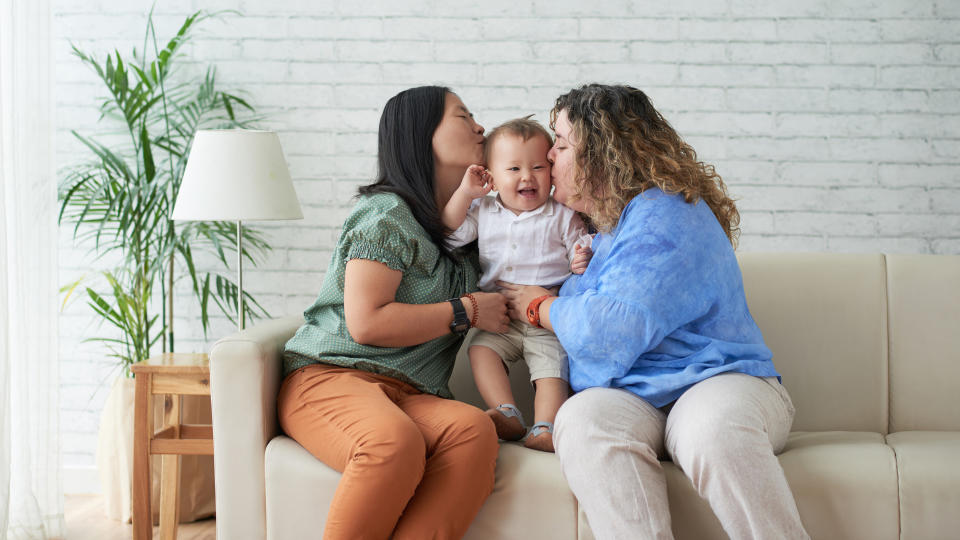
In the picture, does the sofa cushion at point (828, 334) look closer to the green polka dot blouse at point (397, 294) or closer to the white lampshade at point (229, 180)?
the green polka dot blouse at point (397, 294)

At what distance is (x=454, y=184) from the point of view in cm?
206

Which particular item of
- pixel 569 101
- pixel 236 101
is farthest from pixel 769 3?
pixel 236 101

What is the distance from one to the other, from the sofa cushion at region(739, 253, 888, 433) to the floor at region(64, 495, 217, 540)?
1.73 m

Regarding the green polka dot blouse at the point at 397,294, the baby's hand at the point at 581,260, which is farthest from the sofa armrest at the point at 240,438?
the baby's hand at the point at 581,260

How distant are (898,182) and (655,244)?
1.69 m

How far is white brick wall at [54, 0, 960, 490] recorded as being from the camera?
2879mm

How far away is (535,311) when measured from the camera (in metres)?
1.87

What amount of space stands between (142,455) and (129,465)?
53cm

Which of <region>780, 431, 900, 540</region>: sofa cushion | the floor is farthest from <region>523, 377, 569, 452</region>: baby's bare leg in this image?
the floor

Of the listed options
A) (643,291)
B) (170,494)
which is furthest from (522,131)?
(170,494)

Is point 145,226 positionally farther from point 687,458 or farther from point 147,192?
point 687,458

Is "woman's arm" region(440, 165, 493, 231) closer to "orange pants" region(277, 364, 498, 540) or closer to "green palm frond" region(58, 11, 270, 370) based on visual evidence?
"orange pants" region(277, 364, 498, 540)

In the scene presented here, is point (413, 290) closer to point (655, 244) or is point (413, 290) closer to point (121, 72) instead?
Result: point (655, 244)

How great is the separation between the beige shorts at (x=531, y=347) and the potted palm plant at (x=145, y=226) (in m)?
1.12
